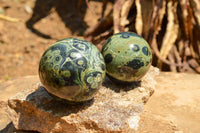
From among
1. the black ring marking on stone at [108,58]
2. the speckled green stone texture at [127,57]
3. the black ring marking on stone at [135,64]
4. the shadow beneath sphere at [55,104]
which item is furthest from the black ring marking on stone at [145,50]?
the shadow beneath sphere at [55,104]

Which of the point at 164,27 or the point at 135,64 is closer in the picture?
the point at 135,64

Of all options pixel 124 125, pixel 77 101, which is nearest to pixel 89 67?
pixel 77 101

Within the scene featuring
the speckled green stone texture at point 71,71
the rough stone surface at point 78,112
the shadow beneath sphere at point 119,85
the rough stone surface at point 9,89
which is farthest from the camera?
the rough stone surface at point 9,89

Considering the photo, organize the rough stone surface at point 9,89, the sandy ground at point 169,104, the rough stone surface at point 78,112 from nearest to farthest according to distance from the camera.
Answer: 1. the rough stone surface at point 78,112
2. the sandy ground at point 169,104
3. the rough stone surface at point 9,89

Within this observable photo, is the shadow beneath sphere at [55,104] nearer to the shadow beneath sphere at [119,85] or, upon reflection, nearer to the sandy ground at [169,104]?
the shadow beneath sphere at [119,85]

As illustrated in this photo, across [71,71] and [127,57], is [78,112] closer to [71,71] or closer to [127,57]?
[71,71]

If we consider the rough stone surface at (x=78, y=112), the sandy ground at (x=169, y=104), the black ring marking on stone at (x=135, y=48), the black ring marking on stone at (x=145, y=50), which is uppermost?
the black ring marking on stone at (x=135, y=48)

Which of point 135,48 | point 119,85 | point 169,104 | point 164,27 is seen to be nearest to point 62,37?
point 164,27
